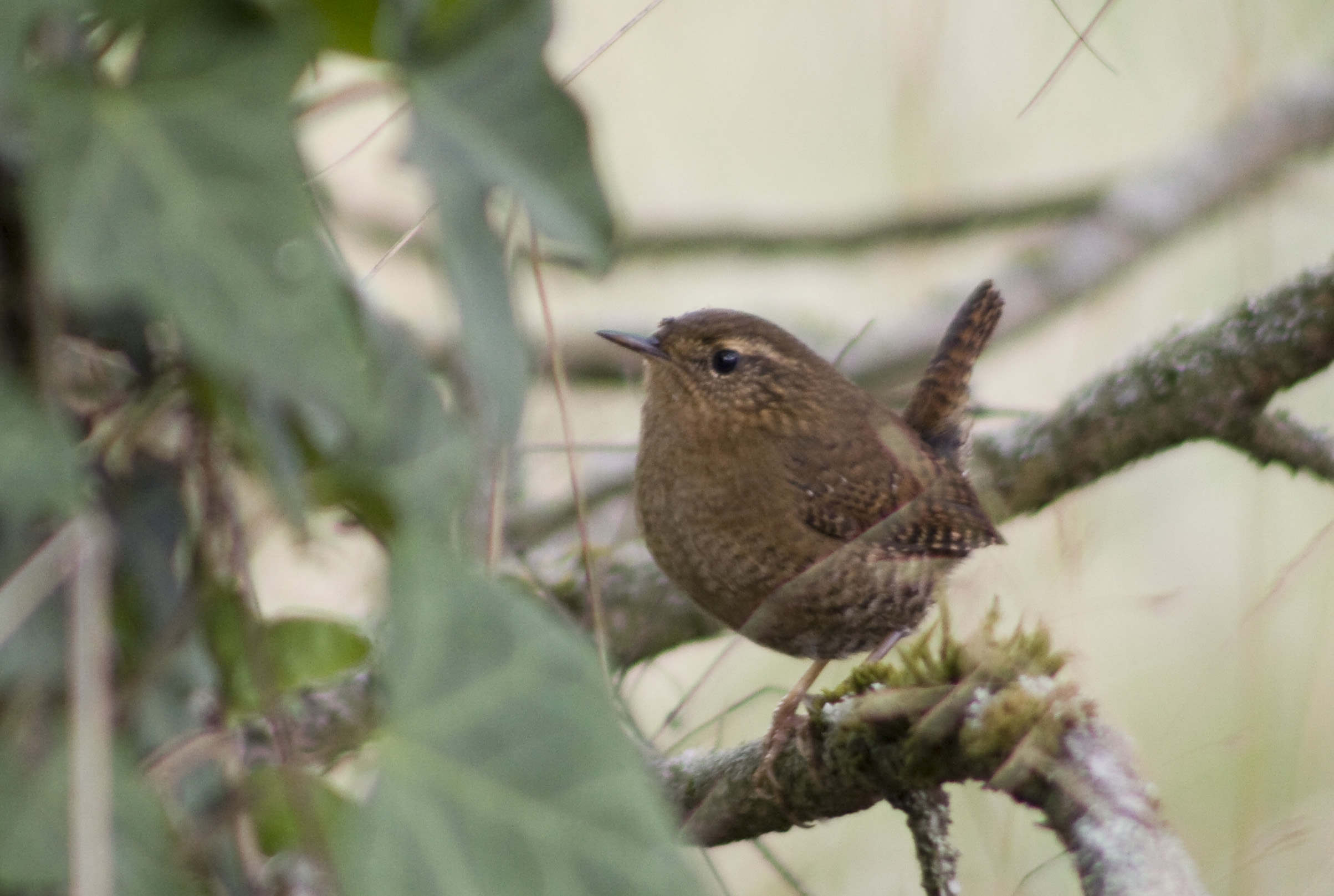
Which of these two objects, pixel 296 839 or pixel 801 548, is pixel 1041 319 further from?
pixel 296 839

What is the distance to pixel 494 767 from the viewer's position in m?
0.65

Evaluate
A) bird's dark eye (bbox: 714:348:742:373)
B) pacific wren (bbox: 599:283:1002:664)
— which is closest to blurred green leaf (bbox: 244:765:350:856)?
pacific wren (bbox: 599:283:1002:664)

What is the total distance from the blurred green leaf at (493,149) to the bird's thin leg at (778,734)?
47.7 inches

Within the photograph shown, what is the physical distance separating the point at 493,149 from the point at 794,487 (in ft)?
6.20

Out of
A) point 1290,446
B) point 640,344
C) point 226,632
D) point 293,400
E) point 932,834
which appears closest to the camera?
point 293,400

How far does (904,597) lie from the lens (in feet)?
7.98

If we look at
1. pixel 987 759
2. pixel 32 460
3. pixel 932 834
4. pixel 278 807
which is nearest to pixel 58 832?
pixel 32 460

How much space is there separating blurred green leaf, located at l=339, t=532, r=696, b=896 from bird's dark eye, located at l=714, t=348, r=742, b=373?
2.13m

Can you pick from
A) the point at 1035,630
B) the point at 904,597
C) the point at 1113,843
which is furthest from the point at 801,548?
the point at 1113,843

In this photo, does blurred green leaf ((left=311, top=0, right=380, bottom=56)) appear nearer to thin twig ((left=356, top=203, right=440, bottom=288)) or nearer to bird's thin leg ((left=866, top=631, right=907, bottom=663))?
thin twig ((left=356, top=203, right=440, bottom=288))

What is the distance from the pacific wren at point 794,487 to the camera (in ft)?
7.75

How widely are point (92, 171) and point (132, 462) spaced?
273 millimetres

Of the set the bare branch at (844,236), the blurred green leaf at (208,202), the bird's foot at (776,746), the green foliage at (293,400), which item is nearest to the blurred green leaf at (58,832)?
the green foliage at (293,400)

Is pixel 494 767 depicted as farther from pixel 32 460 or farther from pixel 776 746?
pixel 776 746
